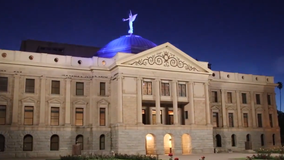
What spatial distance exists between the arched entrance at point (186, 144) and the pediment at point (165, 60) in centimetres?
966

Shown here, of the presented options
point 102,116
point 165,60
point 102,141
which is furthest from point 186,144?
point 102,116

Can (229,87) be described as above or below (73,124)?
above

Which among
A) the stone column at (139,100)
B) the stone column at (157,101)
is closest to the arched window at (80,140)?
the stone column at (139,100)

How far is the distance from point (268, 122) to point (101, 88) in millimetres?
31507

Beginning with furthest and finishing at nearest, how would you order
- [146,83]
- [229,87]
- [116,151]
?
[229,87]
[146,83]
[116,151]

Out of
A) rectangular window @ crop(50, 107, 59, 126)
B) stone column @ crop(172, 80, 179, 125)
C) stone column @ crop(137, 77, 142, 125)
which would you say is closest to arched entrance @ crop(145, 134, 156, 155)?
stone column @ crop(172, 80, 179, 125)

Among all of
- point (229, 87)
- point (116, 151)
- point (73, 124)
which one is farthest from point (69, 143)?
point (229, 87)

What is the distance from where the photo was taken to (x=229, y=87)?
58906 millimetres

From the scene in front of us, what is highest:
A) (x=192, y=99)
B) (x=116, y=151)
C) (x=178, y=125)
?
(x=192, y=99)

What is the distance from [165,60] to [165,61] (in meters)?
0.14

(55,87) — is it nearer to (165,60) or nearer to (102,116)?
(102,116)

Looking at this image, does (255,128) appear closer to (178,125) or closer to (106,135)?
(178,125)

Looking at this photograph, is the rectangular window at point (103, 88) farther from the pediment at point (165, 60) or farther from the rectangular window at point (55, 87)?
the rectangular window at point (55, 87)

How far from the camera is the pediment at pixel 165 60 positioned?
4731 centimetres
